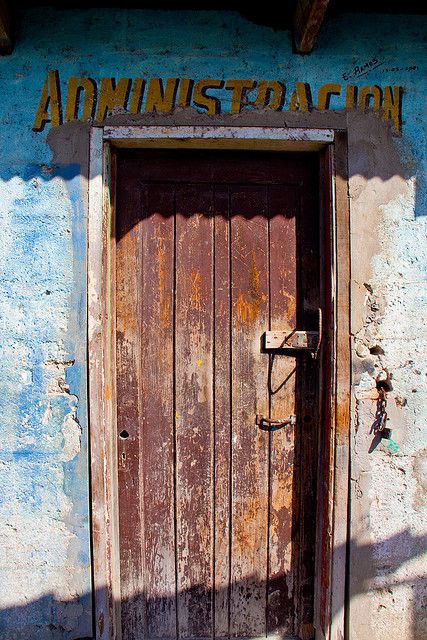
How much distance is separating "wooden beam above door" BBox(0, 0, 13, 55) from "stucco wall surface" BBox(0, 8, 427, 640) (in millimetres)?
52

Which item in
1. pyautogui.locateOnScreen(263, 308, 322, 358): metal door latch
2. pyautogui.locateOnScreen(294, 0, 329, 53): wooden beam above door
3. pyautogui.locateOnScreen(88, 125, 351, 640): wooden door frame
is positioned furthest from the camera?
pyautogui.locateOnScreen(263, 308, 322, 358): metal door latch

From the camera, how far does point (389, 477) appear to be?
2.39 m

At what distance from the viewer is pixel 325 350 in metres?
2.42

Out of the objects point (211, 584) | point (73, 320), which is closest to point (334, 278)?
point (73, 320)

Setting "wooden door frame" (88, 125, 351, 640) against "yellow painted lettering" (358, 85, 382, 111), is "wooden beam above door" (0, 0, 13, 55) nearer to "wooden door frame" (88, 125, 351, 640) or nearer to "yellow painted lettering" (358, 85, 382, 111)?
"wooden door frame" (88, 125, 351, 640)

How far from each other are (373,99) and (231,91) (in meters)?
0.67

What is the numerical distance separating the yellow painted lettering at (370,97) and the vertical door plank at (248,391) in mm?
612

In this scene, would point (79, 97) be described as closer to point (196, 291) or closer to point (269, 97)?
point (269, 97)

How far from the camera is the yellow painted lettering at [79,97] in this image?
2328 millimetres

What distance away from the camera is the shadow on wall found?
2352mm

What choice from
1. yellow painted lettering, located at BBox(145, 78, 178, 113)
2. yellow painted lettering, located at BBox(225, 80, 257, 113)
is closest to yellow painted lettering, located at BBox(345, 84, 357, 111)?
yellow painted lettering, located at BBox(225, 80, 257, 113)

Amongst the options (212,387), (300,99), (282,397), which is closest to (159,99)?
(300,99)

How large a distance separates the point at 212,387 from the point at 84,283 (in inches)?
31.0

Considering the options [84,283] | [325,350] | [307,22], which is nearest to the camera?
[307,22]
